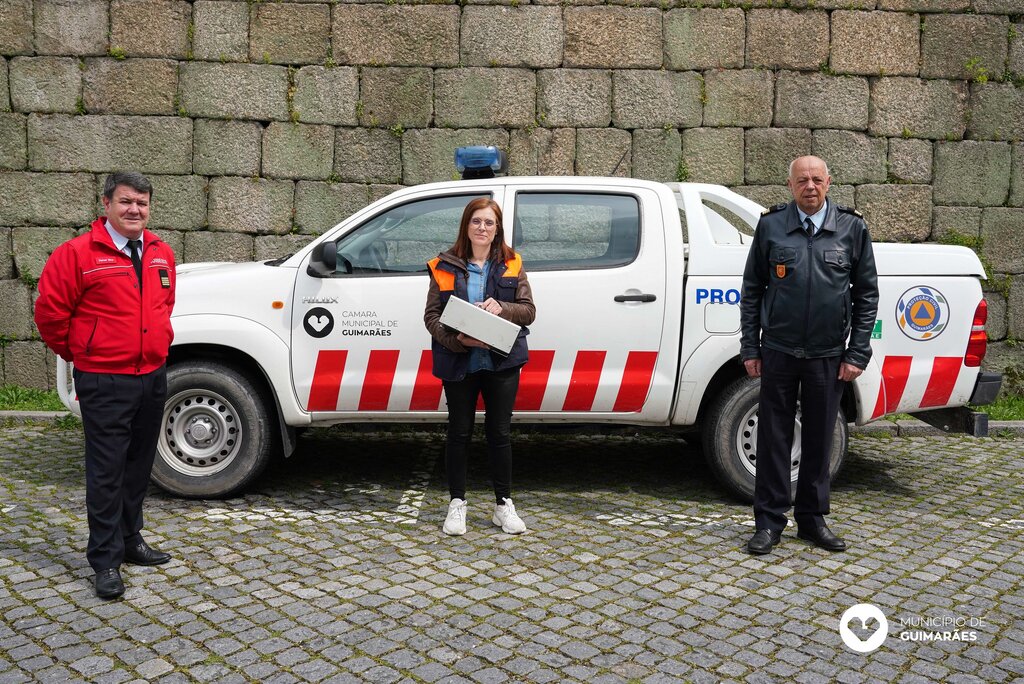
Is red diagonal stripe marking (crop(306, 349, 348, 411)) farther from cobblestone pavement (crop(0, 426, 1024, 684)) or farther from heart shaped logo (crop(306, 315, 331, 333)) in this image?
cobblestone pavement (crop(0, 426, 1024, 684))

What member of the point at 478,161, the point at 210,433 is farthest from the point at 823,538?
the point at 210,433

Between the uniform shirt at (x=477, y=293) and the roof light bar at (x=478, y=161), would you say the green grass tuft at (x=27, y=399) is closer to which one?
the roof light bar at (x=478, y=161)

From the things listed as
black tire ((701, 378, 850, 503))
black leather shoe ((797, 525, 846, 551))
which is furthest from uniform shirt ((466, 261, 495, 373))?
black leather shoe ((797, 525, 846, 551))

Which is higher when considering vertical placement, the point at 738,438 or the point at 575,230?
the point at 575,230

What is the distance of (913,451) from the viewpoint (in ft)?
24.8

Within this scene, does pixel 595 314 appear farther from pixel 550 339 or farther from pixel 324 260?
pixel 324 260

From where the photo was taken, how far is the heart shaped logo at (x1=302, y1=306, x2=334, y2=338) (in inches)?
229

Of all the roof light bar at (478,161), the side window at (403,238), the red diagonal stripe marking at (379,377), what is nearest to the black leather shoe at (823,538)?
the red diagonal stripe marking at (379,377)

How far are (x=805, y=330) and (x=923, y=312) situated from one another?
1.28 m

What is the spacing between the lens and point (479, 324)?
5004 mm

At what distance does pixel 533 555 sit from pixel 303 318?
1974 millimetres

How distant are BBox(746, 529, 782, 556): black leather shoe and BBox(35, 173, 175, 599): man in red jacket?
9.85 ft

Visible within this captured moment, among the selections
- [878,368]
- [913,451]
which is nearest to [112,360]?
[878,368]

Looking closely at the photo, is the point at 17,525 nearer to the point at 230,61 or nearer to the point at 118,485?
the point at 118,485
